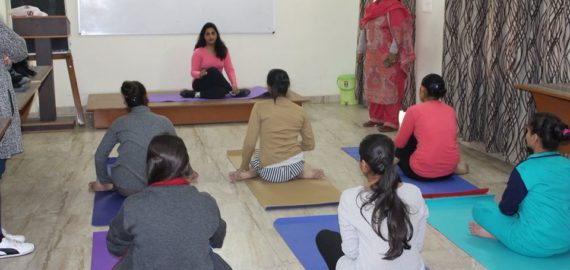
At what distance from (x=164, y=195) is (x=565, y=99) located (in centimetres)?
256

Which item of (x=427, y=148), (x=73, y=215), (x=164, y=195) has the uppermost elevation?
(x=164, y=195)

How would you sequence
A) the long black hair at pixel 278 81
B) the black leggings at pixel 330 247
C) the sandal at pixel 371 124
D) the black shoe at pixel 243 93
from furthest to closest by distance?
1. the black shoe at pixel 243 93
2. the sandal at pixel 371 124
3. the long black hair at pixel 278 81
4. the black leggings at pixel 330 247

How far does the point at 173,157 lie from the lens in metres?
2.01

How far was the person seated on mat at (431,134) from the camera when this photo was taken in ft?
13.9

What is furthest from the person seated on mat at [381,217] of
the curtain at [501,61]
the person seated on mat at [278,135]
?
the curtain at [501,61]

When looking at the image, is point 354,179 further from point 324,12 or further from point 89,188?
point 324,12

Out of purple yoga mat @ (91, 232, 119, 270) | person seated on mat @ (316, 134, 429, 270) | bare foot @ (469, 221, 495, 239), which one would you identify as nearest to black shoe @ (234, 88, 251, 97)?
purple yoga mat @ (91, 232, 119, 270)

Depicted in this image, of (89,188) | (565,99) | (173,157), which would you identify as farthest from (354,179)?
(173,157)

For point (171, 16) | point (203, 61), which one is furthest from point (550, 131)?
point (171, 16)

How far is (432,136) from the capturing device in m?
4.25

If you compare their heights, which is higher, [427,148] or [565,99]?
[565,99]

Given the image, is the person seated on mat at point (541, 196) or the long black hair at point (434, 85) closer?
the person seated on mat at point (541, 196)

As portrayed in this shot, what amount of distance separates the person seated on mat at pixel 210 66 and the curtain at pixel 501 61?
207 centimetres

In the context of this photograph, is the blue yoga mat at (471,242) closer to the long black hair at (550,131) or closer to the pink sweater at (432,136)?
the pink sweater at (432,136)
